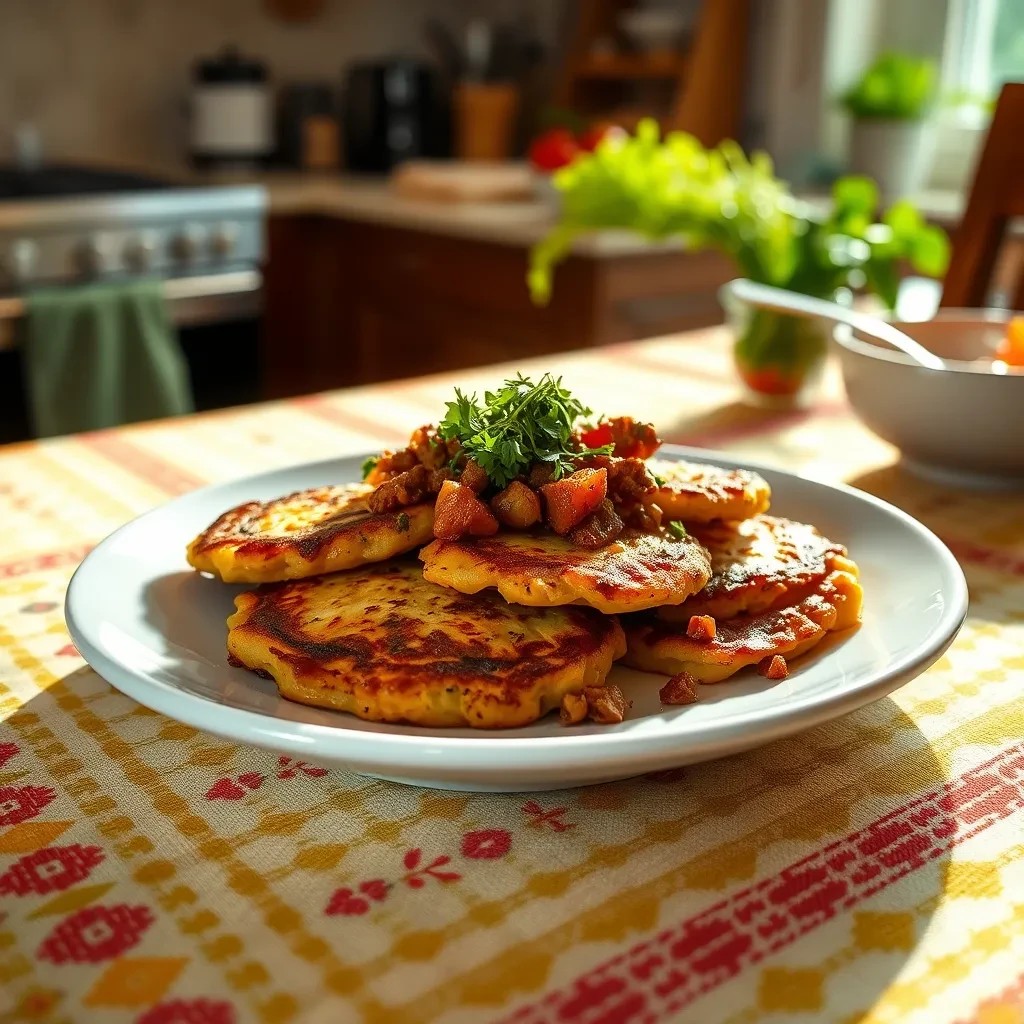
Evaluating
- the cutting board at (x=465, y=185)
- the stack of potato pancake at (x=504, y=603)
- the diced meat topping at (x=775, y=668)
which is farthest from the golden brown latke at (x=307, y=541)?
the cutting board at (x=465, y=185)

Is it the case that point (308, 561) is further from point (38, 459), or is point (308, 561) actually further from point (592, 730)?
point (38, 459)

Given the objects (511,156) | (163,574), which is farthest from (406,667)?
(511,156)

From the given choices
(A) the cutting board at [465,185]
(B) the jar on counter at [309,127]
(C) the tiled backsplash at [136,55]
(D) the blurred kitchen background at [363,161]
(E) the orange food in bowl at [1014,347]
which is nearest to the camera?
(E) the orange food in bowl at [1014,347]

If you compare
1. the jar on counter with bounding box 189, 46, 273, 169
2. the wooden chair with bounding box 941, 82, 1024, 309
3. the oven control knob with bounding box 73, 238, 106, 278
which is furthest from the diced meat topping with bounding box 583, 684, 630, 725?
the jar on counter with bounding box 189, 46, 273, 169

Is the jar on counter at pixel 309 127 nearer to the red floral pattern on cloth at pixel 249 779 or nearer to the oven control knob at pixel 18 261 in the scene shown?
the oven control knob at pixel 18 261

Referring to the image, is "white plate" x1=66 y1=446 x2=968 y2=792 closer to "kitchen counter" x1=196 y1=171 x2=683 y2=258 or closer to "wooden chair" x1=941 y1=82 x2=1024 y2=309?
"wooden chair" x1=941 y1=82 x2=1024 y2=309

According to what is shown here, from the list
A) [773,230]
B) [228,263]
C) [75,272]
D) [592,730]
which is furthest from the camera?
[228,263]
